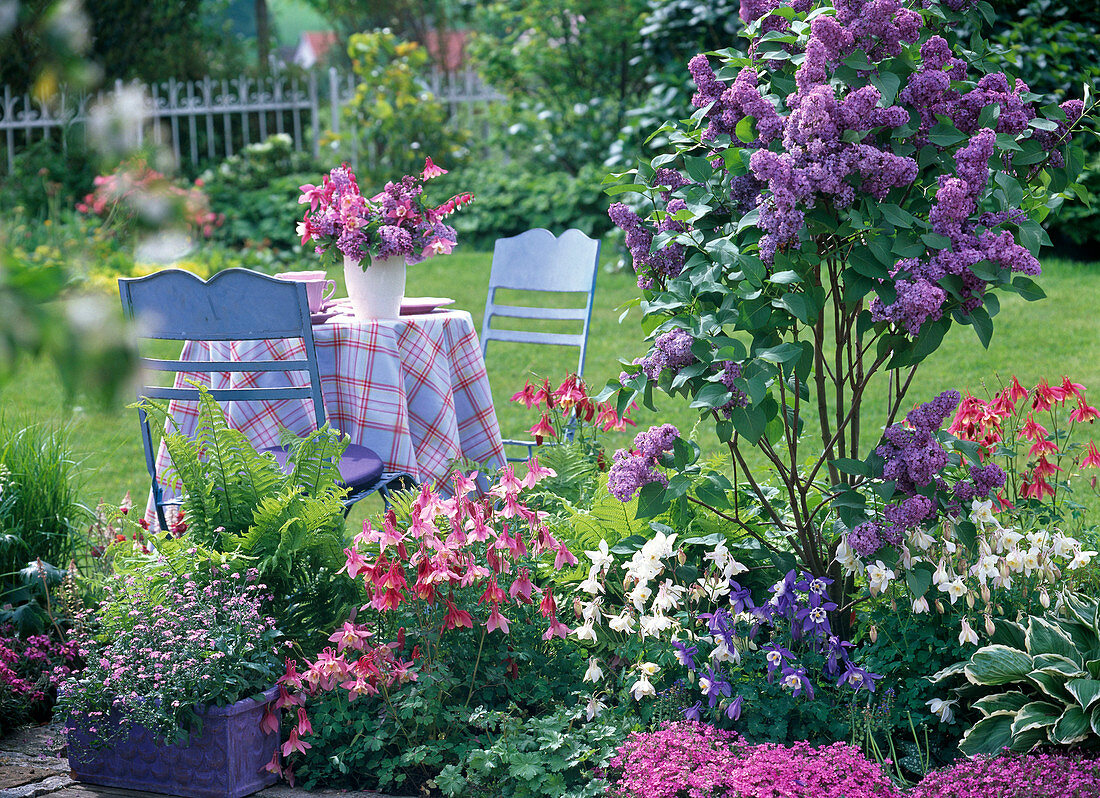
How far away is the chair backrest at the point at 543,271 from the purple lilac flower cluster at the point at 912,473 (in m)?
2.20

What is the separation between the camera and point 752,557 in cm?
270

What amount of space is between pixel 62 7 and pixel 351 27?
24.4 meters

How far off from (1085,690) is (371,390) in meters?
2.39

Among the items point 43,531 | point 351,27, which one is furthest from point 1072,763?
point 351,27

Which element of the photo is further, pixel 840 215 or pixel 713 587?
pixel 713 587

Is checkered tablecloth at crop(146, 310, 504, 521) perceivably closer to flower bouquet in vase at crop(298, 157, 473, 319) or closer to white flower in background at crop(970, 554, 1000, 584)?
flower bouquet in vase at crop(298, 157, 473, 319)

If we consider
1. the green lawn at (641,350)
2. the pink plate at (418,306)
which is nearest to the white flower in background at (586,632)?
the pink plate at (418,306)

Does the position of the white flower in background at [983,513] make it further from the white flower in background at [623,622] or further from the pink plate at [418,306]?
the pink plate at [418,306]

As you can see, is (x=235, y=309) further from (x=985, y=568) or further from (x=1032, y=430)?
(x=1032, y=430)

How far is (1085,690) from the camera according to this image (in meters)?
2.17

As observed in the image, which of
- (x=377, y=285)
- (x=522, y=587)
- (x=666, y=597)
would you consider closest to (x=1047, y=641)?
(x=666, y=597)

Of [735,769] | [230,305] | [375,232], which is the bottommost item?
[735,769]

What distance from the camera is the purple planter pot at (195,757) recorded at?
2.42 metres

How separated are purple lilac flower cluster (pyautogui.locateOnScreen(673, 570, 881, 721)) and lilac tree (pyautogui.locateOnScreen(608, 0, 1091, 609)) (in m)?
0.17
